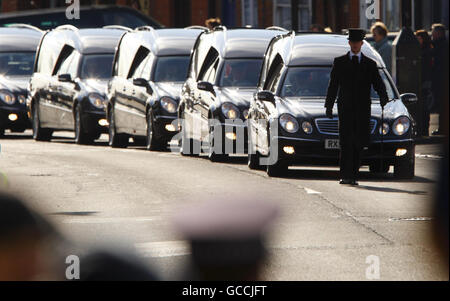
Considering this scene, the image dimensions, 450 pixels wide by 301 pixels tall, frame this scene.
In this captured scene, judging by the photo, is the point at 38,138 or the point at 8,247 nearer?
the point at 8,247

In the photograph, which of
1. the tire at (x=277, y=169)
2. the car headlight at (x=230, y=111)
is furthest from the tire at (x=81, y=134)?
the tire at (x=277, y=169)

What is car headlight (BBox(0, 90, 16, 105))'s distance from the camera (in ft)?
83.0

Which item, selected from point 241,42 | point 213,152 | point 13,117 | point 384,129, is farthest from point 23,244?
point 13,117

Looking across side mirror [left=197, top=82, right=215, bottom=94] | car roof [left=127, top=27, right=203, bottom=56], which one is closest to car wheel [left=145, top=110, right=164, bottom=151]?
car roof [left=127, top=27, right=203, bottom=56]

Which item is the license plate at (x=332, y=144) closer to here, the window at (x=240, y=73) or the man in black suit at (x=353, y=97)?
the man in black suit at (x=353, y=97)

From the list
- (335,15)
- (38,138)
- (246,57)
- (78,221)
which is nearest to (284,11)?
(335,15)

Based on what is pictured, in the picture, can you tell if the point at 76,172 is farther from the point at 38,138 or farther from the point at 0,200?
the point at 0,200

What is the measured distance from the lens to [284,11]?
41.5 metres

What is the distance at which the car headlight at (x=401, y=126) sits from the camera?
14.5 meters

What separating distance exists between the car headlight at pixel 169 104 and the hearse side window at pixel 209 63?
35.2 inches

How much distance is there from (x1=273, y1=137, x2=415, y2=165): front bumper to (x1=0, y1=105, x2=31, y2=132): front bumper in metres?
11.8

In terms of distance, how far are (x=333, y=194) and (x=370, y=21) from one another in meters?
23.5

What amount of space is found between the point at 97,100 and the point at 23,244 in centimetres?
2168
